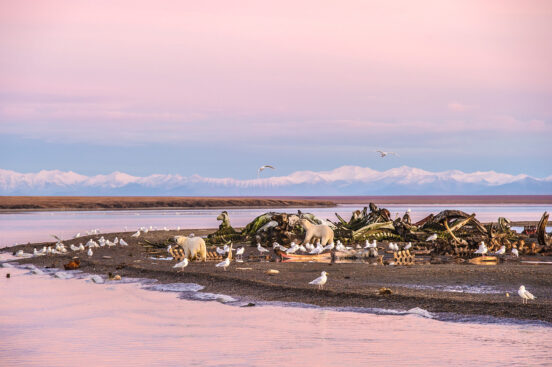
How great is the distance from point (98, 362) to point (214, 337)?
240 centimetres

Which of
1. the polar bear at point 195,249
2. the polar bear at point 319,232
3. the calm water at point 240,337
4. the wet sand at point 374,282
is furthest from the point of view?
the polar bear at point 319,232

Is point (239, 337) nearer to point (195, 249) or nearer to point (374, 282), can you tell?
point (374, 282)

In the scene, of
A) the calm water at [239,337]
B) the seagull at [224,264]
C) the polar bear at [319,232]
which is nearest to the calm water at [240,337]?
the calm water at [239,337]

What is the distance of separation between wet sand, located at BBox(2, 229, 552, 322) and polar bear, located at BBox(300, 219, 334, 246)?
419cm

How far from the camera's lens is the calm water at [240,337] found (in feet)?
36.6

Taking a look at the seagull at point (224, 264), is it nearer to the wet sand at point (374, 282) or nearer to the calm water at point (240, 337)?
the wet sand at point (374, 282)

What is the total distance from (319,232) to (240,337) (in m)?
17.1

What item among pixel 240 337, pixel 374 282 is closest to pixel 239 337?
pixel 240 337

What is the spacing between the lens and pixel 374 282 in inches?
756

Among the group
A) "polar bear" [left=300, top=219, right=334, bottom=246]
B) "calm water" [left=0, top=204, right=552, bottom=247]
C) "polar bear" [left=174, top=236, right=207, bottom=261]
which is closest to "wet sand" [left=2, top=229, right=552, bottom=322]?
"polar bear" [left=174, top=236, right=207, bottom=261]

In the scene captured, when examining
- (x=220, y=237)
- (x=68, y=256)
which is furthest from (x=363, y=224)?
(x=68, y=256)

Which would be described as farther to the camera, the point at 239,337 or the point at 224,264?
the point at 224,264

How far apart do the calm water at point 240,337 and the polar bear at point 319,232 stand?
1317 cm

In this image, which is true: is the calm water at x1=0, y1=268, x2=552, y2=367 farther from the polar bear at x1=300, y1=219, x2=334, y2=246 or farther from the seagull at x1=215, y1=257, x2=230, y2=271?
the polar bear at x1=300, y1=219, x2=334, y2=246
